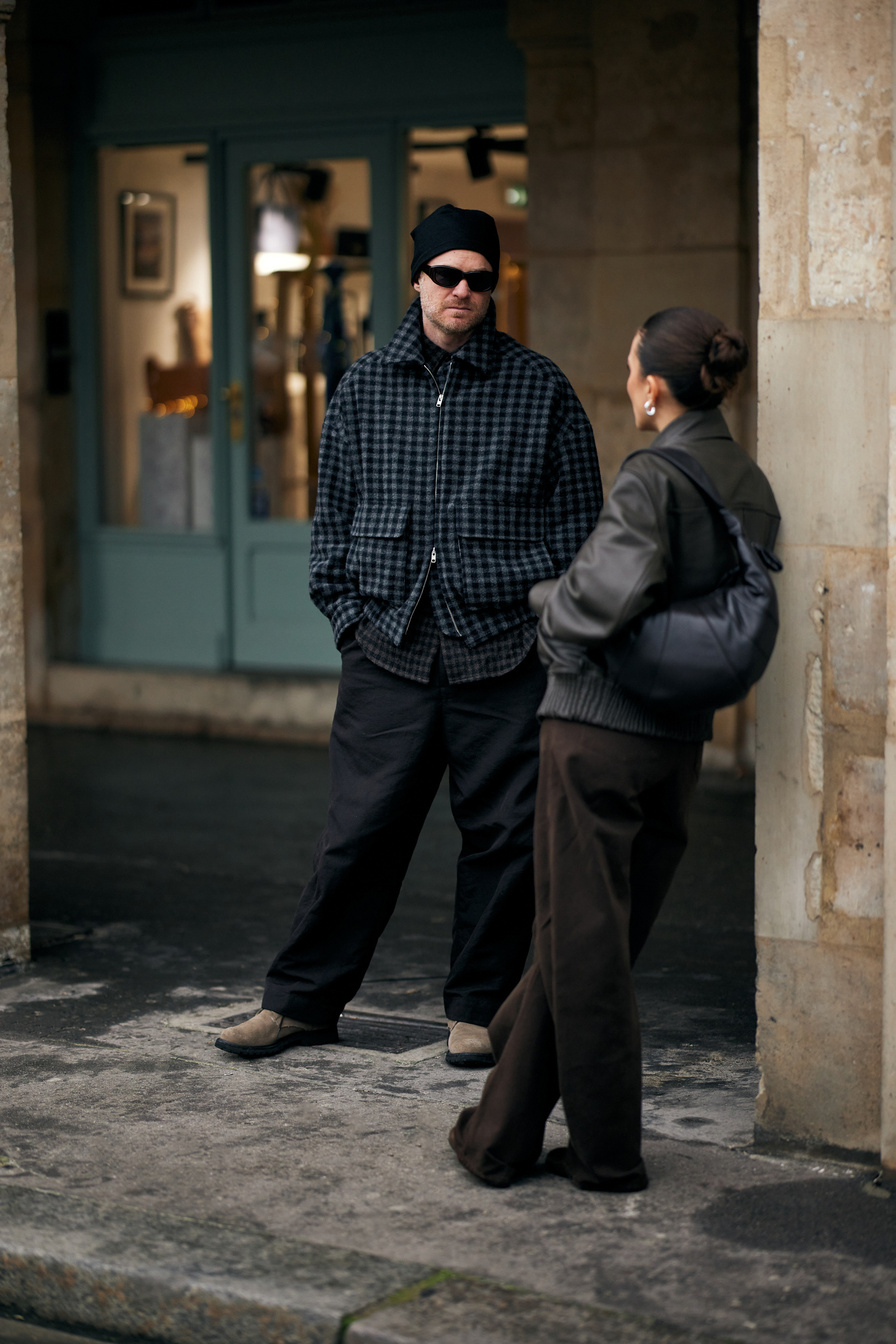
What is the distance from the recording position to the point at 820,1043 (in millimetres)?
3930

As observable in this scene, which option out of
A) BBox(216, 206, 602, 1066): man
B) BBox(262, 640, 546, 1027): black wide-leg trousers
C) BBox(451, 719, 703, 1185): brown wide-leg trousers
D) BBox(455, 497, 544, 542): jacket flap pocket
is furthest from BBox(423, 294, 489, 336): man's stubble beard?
BBox(451, 719, 703, 1185): brown wide-leg trousers

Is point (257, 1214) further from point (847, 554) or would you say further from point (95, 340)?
point (95, 340)

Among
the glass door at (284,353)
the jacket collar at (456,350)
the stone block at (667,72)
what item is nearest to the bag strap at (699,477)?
the jacket collar at (456,350)

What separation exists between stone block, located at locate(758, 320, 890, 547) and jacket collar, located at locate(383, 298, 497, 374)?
0.89 m

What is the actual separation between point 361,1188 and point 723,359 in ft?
5.79

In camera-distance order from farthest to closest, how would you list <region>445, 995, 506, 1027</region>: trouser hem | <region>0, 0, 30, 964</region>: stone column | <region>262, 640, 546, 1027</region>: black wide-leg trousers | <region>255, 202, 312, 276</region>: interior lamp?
<region>255, 202, 312, 276</region>: interior lamp < <region>0, 0, 30, 964</region>: stone column < <region>445, 995, 506, 1027</region>: trouser hem < <region>262, 640, 546, 1027</region>: black wide-leg trousers

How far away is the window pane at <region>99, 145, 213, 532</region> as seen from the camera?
33.6ft

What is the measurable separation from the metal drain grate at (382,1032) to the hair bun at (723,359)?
6.57 feet

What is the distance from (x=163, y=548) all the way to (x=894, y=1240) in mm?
7464

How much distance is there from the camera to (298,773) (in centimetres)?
898

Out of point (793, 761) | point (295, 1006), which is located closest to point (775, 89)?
point (793, 761)

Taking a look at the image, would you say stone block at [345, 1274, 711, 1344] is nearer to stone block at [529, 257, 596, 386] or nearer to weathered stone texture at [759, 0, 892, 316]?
weathered stone texture at [759, 0, 892, 316]

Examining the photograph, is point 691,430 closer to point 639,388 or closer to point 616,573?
point 639,388

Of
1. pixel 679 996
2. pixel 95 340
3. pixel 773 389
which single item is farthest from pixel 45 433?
pixel 773 389
